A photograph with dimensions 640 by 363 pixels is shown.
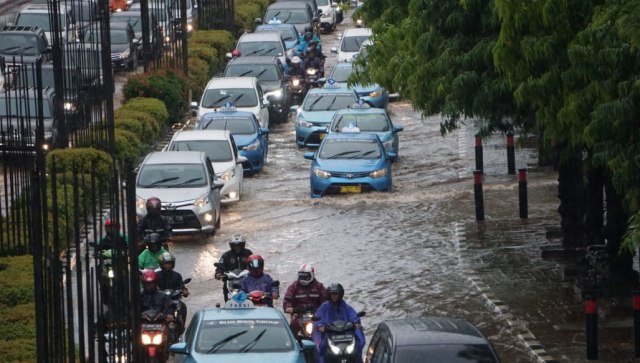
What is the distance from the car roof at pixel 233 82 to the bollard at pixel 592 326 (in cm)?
2227

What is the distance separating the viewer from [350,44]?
51500 millimetres

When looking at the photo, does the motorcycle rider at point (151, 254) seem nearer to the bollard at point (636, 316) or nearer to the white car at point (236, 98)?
the bollard at point (636, 316)

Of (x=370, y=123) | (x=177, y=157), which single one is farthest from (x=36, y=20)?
(x=177, y=157)

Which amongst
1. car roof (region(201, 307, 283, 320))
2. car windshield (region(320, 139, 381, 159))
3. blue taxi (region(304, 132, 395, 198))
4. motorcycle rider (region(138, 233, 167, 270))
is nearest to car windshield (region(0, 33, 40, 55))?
car windshield (region(320, 139, 381, 159))

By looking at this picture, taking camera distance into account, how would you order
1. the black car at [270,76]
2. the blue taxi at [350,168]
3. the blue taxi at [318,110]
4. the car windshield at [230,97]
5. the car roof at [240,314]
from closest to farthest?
the car roof at [240,314] < the blue taxi at [350,168] < the blue taxi at [318,110] < the car windshield at [230,97] < the black car at [270,76]

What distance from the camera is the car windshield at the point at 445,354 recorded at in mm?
16219

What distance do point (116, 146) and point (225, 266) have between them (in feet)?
39.4

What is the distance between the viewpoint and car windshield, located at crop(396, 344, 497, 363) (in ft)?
53.2

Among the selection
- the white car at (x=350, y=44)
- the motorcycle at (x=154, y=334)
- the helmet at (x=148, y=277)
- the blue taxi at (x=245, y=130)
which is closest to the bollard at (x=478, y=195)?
the blue taxi at (x=245, y=130)

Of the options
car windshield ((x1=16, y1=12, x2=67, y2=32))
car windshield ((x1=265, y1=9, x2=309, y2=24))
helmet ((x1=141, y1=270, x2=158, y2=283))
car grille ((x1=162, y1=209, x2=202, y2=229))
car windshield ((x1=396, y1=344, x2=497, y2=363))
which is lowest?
car grille ((x1=162, y1=209, x2=202, y2=229))

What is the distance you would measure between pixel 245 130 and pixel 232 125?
368 mm

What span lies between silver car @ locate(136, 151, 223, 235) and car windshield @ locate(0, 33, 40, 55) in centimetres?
1574

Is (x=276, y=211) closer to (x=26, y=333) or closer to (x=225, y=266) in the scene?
(x=225, y=266)

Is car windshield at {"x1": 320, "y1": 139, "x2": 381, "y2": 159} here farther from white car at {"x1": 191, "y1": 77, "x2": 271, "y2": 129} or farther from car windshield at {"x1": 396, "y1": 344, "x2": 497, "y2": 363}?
car windshield at {"x1": 396, "y1": 344, "x2": 497, "y2": 363}
